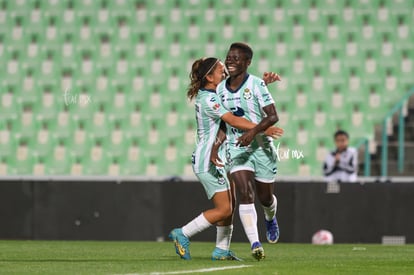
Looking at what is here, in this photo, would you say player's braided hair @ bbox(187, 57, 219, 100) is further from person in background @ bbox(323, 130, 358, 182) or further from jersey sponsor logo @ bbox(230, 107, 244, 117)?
person in background @ bbox(323, 130, 358, 182)

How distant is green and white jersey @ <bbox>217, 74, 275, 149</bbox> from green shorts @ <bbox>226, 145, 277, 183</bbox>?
0.06 metres

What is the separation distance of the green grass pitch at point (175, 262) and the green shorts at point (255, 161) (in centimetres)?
Result: 73

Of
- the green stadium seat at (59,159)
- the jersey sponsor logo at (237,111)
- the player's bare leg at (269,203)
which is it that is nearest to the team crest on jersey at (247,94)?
the jersey sponsor logo at (237,111)

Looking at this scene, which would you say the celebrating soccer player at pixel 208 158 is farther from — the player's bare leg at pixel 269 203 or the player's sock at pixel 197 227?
the player's bare leg at pixel 269 203

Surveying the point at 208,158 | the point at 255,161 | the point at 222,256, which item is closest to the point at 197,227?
the point at 222,256

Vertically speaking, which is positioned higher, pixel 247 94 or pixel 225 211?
pixel 247 94

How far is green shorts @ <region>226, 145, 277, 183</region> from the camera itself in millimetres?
8633

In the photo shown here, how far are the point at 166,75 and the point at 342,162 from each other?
14.3 ft

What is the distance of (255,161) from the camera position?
28.8 feet

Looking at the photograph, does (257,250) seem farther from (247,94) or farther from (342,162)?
(342,162)

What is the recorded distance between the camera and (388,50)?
1767 centimetres

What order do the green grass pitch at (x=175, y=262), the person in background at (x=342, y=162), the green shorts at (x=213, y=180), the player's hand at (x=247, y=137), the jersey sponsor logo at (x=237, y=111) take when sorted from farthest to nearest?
1. the person in background at (x=342, y=162)
2. the jersey sponsor logo at (x=237, y=111)
3. the green shorts at (x=213, y=180)
4. the player's hand at (x=247, y=137)
5. the green grass pitch at (x=175, y=262)

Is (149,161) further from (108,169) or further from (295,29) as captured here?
(295,29)

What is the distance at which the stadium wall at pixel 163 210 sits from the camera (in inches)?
548
